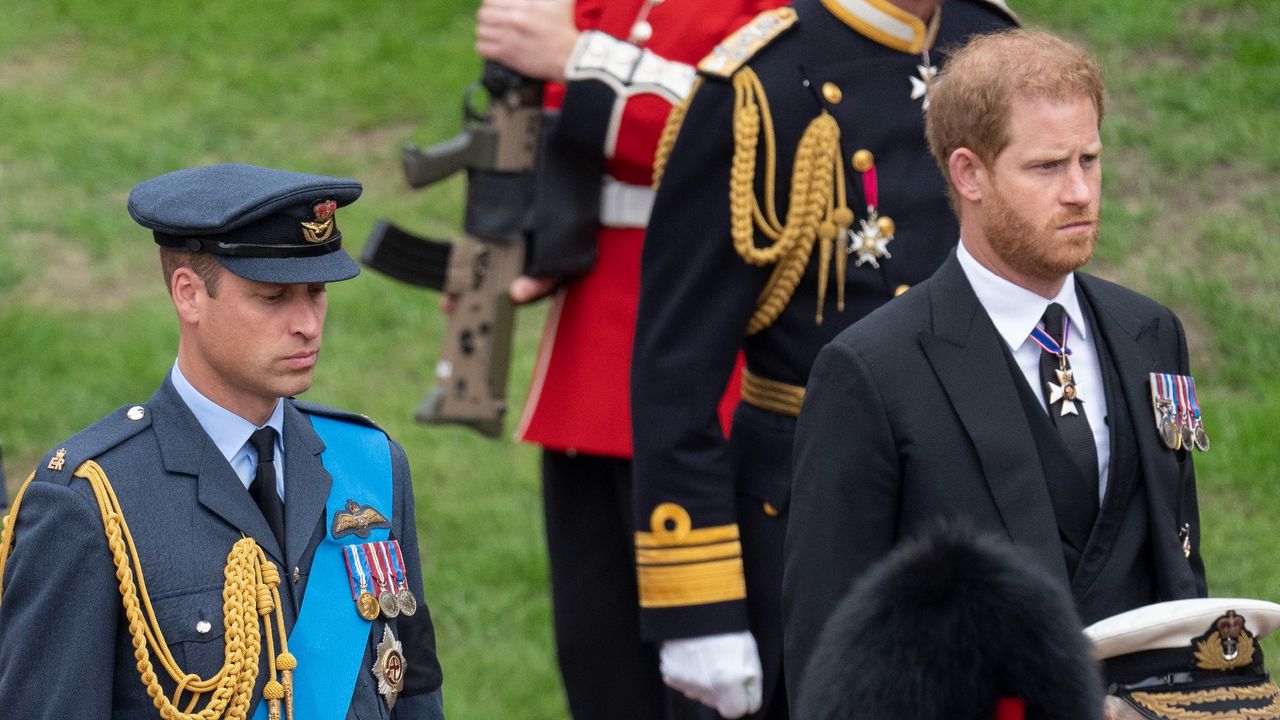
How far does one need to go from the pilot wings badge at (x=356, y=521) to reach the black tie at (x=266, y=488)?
0.08 m

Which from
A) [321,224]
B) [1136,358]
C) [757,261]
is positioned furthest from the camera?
[757,261]

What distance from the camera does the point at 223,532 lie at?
315 centimetres

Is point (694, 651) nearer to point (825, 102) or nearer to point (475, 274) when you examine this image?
point (825, 102)

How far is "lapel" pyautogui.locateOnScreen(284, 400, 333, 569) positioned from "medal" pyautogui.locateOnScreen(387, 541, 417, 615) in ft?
0.45

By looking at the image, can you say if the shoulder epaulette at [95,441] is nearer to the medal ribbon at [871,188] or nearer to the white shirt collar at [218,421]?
the white shirt collar at [218,421]

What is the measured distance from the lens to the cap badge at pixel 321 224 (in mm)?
3279

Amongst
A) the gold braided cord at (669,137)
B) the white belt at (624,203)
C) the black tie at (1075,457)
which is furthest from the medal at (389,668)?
the white belt at (624,203)

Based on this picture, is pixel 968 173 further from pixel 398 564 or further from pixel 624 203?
pixel 624 203

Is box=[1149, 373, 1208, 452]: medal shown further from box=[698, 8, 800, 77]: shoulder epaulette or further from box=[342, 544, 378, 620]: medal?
box=[342, 544, 378, 620]: medal

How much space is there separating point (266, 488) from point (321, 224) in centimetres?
41

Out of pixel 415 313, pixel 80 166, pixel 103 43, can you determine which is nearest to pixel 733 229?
pixel 415 313

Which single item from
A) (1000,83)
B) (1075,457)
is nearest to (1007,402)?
(1075,457)

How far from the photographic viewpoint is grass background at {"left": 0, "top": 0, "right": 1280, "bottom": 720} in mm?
6961

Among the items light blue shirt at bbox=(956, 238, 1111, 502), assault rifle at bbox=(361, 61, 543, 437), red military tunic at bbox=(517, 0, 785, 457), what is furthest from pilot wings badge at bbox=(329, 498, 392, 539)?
assault rifle at bbox=(361, 61, 543, 437)
